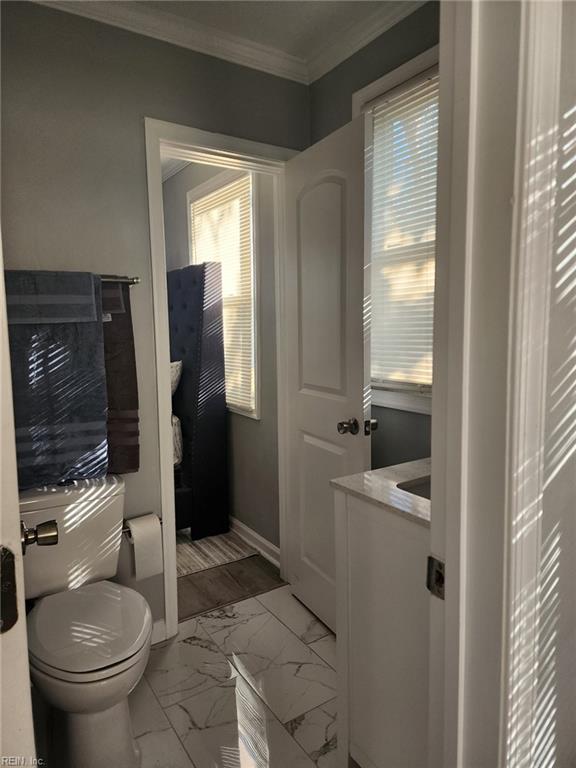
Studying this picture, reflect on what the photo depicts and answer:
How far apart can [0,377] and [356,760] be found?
4.79ft

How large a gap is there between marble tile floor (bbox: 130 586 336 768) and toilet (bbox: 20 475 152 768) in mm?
195

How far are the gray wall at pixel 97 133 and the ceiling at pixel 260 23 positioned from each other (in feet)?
0.15

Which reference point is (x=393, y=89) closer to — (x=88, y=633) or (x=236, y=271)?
(x=236, y=271)

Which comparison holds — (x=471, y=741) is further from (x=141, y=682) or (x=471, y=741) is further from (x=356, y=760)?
(x=141, y=682)

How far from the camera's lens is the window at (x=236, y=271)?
9.97 feet

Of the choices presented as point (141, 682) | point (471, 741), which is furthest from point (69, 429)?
point (471, 741)

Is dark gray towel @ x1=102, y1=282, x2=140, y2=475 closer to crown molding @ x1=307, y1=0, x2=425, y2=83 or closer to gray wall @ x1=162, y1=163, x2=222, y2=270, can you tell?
crown molding @ x1=307, y1=0, x2=425, y2=83

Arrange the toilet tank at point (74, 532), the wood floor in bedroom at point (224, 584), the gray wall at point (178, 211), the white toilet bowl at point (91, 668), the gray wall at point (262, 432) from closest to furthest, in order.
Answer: the white toilet bowl at point (91, 668) → the toilet tank at point (74, 532) → the wood floor in bedroom at point (224, 584) → the gray wall at point (262, 432) → the gray wall at point (178, 211)

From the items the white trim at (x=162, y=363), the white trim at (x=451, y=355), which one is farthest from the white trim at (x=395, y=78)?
the white trim at (x=451, y=355)

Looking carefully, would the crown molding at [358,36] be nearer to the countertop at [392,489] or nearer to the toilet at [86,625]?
the countertop at [392,489]

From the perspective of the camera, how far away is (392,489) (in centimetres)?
134

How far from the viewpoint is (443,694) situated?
84 centimetres

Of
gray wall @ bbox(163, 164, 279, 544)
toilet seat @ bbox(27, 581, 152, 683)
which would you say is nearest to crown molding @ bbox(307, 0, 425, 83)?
gray wall @ bbox(163, 164, 279, 544)

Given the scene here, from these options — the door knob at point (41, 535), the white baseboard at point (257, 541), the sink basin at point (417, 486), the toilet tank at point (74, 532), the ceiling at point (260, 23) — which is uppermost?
the ceiling at point (260, 23)
